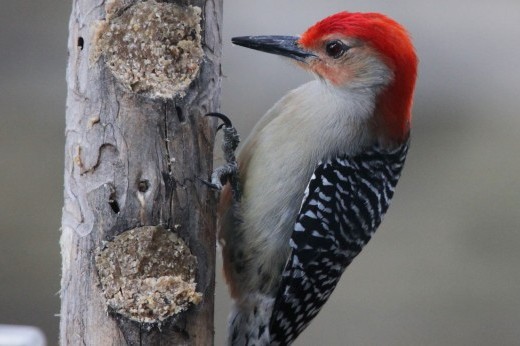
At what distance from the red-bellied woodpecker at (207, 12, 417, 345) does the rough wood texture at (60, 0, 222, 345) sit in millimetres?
322

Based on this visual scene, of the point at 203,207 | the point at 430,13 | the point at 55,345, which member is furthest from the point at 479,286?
the point at 203,207

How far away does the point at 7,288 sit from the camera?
6715 millimetres

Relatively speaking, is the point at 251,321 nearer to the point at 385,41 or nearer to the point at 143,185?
the point at 143,185

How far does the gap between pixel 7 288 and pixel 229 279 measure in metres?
3.24

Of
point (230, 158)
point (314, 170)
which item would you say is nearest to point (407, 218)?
point (314, 170)

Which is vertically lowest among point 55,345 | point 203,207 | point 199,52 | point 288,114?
point 55,345

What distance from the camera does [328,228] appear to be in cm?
371

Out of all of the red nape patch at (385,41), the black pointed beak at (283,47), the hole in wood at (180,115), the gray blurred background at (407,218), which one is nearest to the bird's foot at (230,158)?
the hole in wood at (180,115)

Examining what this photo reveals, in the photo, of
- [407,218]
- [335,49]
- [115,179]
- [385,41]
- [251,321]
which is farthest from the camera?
[407,218]

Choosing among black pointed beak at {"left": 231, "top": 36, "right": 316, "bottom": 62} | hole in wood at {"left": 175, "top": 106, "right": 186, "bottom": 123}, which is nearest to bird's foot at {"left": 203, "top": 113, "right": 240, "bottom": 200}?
hole in wood at {"left": 175, "top": 106, "right": 186, "bottom": 123}

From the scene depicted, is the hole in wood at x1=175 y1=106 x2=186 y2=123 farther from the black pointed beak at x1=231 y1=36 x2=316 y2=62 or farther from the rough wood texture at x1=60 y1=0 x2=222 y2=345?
the black pointed beak at x1=231 y1=36 x2=316 y2=62

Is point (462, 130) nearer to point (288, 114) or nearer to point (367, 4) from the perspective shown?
point (367, 4)

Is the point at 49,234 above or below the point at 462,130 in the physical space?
below

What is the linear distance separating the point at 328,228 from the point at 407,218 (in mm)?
3150
